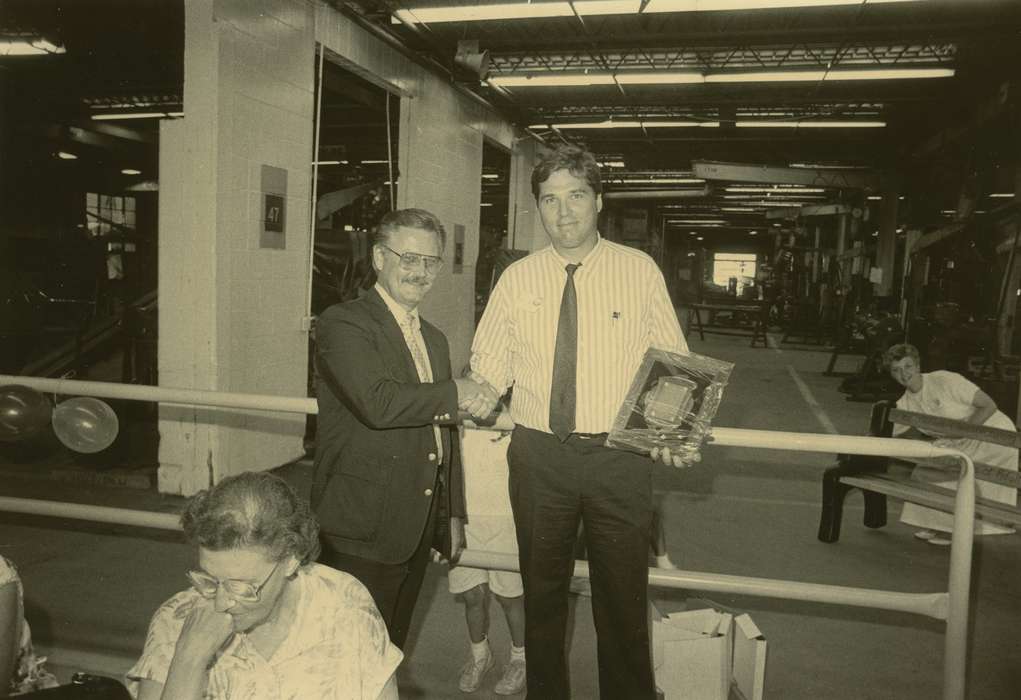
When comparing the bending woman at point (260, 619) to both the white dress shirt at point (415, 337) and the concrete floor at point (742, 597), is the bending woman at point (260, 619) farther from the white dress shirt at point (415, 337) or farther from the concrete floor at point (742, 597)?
the concrete floor at point (742, 597)

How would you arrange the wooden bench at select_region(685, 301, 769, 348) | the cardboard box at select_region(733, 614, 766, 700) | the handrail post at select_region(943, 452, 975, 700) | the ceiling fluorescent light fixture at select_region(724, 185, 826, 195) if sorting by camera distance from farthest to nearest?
the ceiling fluorescent light fixture at select_region(724, 185, 826, 195), the wooden bench at select_region(685, 301, 769, 348), the cardboard box at select_region(733, 614, 766, 700), the handrail post at select_region(943, 452, 975, 700)

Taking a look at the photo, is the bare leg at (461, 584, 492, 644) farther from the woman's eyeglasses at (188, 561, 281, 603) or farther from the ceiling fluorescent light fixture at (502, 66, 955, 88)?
the ceiling fluorescent light fixture at (502, 66, 955, 88)

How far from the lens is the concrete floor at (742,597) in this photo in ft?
10.9

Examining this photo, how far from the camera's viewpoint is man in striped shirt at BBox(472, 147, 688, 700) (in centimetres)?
229

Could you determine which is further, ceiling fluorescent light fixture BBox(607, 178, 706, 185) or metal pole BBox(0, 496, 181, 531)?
ceiling fluorescent light fixture BBox(607, 178, 706, 185)

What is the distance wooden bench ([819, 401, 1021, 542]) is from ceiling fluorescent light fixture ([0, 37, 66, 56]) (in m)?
8.62

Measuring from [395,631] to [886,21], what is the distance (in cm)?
849

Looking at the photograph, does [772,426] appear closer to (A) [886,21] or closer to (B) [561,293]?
(A) [886,21]

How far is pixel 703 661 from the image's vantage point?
279 centimetres

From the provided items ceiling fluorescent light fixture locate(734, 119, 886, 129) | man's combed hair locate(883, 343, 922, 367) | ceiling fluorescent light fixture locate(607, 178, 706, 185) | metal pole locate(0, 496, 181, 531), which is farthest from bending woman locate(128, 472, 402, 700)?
ceiling fluorescent light fixture locate(607, 178, 706, 185)

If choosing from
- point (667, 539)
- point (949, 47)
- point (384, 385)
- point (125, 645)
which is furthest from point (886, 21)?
point (125, 645)

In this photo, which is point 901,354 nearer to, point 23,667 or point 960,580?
point 960,580

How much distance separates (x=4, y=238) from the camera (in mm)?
14242

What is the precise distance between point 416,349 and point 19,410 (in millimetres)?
1785
